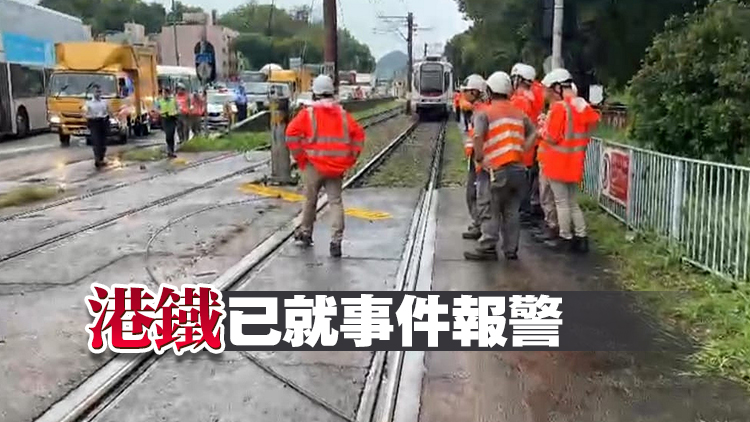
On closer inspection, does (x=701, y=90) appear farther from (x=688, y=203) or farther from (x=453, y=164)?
(x=453, y=164)

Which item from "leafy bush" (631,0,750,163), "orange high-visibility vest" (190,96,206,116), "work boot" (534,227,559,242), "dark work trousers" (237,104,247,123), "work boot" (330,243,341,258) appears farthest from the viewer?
"dark work trousers" (237,104,247,123)

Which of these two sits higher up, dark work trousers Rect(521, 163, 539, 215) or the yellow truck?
the yellow truck

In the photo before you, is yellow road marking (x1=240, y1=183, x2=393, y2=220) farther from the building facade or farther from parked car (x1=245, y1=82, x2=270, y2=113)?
parked car (x1=245, y1=82, x2=270, y2=113)

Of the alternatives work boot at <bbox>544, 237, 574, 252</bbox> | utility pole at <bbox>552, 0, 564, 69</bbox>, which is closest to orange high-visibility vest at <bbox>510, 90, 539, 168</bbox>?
work boot at <bbox>544, 237, 574, 252</bbox>

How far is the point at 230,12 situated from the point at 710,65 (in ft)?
342

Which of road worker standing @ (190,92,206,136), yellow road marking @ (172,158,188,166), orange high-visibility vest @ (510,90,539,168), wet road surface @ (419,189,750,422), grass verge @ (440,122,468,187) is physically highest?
orange high-visibility vest @ (510,90,539,168)

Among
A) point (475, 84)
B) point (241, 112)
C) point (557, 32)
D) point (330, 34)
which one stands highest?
point (330, 34)

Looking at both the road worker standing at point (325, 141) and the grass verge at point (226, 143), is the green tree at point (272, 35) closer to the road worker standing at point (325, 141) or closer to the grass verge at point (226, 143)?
the grass verge at point (226, 143)

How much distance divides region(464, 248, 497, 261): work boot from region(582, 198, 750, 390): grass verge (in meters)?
1.20

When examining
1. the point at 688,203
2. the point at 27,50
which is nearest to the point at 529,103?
the point at 688,203

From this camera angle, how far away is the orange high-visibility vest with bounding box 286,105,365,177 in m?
9.23

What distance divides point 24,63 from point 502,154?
88.0ft

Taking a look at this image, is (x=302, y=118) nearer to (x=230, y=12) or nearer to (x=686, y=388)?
(x=686, y=388)

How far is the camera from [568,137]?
9.55 m
